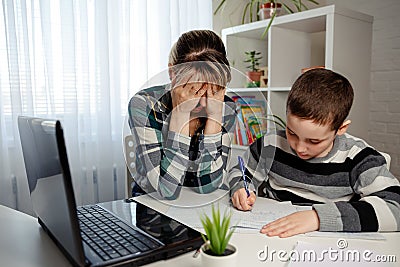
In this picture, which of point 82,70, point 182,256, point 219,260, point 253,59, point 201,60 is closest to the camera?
point 219,260

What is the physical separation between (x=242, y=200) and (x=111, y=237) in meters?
0.37

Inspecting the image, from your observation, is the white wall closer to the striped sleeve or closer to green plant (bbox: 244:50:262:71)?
green plant (bbox: 244:50:262:71)

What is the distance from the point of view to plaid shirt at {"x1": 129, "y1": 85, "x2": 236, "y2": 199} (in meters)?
0.99

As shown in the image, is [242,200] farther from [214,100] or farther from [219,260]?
[219,260]

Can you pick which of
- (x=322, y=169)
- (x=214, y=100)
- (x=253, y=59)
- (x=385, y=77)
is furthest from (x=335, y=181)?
(x=385, y=77)

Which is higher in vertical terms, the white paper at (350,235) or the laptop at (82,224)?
the laptop at (82,224)

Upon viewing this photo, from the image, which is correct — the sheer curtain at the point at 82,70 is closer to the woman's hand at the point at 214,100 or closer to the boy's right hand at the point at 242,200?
the woman's hand at the point at 214,100

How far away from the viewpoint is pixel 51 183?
0.55 meters

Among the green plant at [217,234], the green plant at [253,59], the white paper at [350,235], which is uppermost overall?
the green plant at [253,59]

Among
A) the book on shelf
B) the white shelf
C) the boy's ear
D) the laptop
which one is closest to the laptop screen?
the laptop

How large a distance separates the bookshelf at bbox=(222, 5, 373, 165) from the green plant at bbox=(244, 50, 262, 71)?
0.04 meters

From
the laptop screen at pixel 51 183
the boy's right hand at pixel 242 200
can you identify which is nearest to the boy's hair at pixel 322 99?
the boy's right hand at pixel 242 200

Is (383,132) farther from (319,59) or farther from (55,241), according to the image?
(55,241)

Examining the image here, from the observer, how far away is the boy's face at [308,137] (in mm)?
919
